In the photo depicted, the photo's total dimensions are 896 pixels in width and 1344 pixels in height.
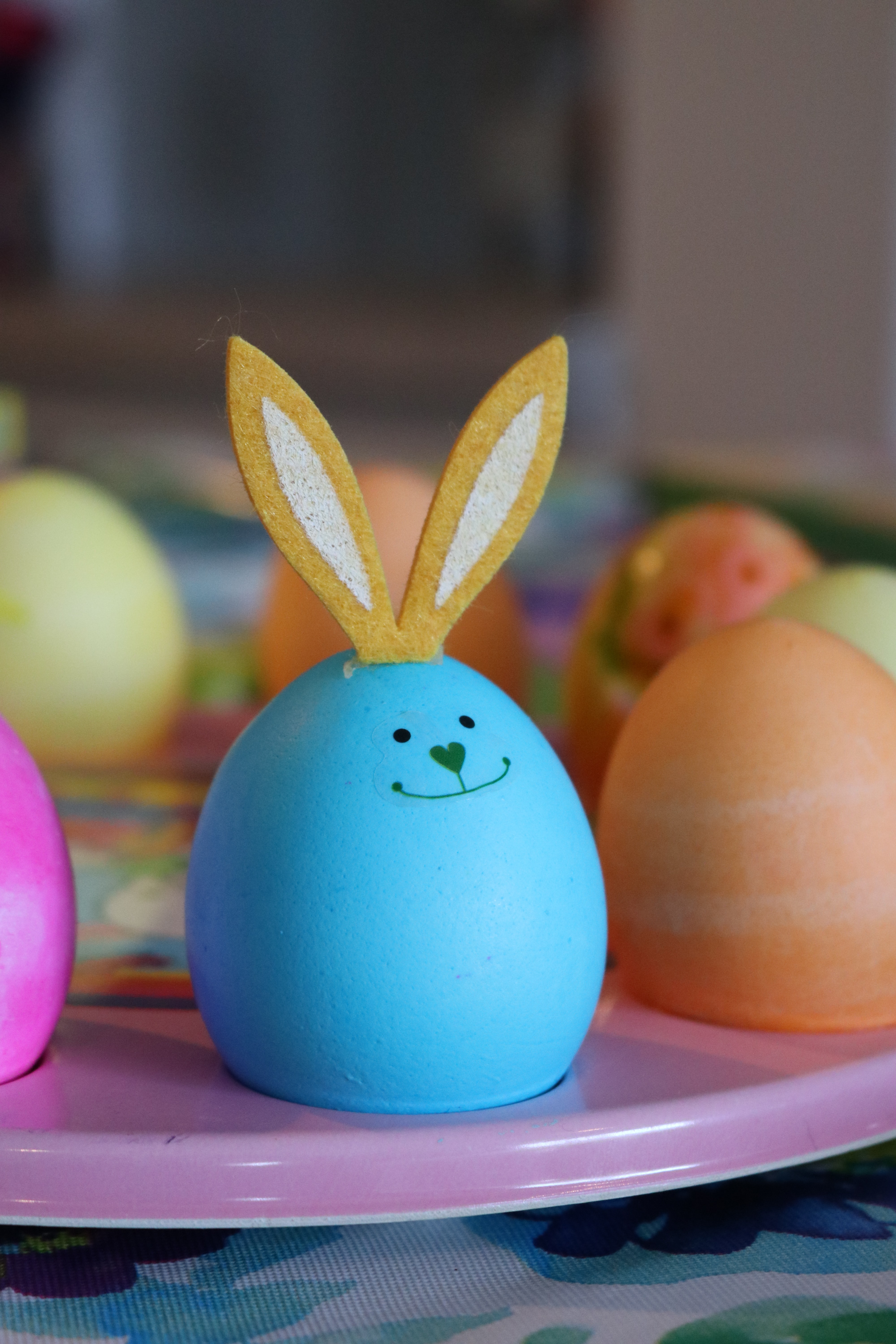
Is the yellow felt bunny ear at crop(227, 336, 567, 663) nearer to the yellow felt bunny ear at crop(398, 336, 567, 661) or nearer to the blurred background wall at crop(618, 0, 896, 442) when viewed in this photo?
the yellow felt bunny ear at crop(398, 336, 567, 661)

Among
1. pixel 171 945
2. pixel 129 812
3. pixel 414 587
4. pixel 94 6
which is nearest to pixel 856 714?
pixel 414 587

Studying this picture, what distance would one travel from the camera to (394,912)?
0.43 m

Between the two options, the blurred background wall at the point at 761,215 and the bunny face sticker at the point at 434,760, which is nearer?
the bunny face sticker at the point at 434,760

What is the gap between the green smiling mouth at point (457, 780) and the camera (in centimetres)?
44

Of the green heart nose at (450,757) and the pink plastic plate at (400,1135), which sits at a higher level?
the green heart nose at (450,757)

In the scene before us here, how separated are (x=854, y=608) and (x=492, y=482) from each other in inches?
10.7

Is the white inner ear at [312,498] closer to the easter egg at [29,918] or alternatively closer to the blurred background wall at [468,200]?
the easter egg at [29,918]

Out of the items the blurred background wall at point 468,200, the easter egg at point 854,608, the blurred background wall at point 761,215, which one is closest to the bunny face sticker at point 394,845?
the easter egg at point 854,608

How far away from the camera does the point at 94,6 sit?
489 centimetres

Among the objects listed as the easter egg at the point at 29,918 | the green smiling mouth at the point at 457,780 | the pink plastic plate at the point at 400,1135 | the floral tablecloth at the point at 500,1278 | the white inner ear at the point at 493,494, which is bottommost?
the floral tablecloth at the point at 500,1278

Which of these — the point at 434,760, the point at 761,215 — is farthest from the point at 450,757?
the point at 761,215

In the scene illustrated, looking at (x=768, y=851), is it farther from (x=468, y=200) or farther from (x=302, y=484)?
(x=468, y=200)

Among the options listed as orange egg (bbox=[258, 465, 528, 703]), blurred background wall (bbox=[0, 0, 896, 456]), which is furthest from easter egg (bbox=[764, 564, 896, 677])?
blurred background wall (bbox=[0, 0, 896, 456])

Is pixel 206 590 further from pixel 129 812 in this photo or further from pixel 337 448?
pixel 337 448
